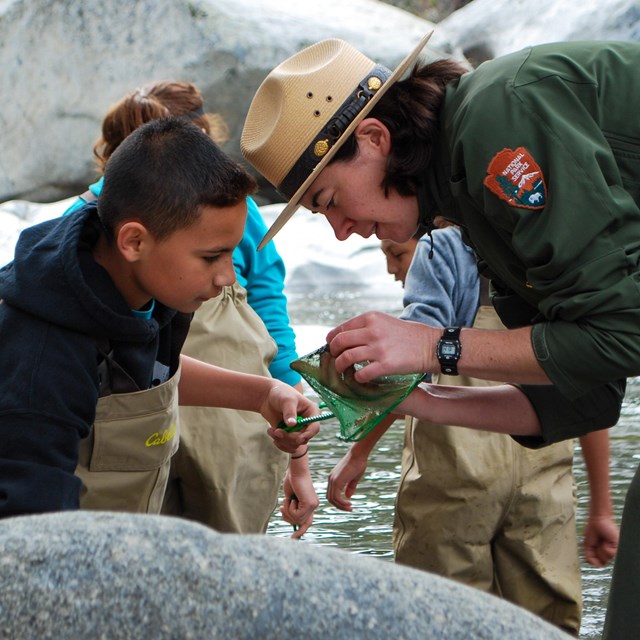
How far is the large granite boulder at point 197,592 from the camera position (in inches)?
58.2

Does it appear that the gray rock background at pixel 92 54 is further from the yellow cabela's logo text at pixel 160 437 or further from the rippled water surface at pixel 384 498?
the yellow cabela's logo text at pixel 160 437

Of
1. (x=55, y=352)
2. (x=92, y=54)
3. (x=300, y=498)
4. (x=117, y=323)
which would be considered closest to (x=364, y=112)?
(x=117, y=323)

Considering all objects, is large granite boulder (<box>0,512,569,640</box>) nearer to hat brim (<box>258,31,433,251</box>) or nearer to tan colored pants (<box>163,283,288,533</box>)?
hat brim (<box>258,31,433,251</box>)

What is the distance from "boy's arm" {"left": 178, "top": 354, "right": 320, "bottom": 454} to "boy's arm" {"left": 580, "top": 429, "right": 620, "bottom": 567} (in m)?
0.96

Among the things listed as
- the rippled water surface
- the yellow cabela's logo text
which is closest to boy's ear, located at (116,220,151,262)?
the yellow cabela's logo text

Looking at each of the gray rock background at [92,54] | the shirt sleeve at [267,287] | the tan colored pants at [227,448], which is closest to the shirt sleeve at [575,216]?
the tan colored pants at [227,448]

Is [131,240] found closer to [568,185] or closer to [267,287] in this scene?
[568,185]

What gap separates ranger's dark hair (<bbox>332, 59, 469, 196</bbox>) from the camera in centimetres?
260

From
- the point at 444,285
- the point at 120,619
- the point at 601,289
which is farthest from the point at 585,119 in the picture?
the point at 120,619

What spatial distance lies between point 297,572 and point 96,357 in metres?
1.14

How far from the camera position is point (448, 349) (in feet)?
8.25

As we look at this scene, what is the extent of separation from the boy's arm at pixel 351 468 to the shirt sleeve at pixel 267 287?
0.39 metres

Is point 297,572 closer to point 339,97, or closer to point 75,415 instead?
point 75,415

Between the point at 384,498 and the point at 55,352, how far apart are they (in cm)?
274
